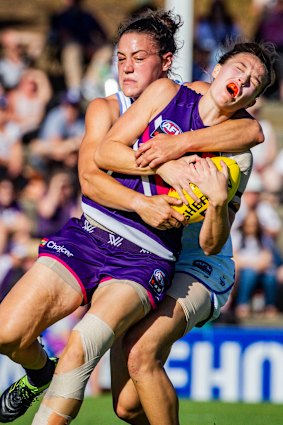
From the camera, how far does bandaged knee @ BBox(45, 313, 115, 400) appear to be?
4.41m

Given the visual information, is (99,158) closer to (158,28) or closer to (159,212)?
(159,212)

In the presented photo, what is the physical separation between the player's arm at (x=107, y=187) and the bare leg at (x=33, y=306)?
1.55 feet

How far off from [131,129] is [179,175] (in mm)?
355

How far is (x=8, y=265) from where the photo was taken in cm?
975

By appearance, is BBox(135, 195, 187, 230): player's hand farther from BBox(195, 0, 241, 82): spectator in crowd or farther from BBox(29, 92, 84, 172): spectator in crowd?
BBox(195, 0, 241, 82): spectator in crowd

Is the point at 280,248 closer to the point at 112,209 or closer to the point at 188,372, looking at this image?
the point at 188,372

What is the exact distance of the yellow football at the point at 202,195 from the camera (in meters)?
4.59

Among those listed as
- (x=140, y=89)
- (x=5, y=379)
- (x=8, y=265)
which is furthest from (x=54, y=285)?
(x=8, y=265)

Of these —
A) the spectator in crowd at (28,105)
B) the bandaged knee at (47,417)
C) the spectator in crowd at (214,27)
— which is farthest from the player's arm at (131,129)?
the spectator in crowd at (214,27)

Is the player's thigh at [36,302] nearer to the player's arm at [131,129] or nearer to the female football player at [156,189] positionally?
the female football player at [156,189]

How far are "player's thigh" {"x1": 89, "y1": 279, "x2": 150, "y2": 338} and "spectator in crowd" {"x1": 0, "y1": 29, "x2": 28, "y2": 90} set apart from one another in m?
7.72

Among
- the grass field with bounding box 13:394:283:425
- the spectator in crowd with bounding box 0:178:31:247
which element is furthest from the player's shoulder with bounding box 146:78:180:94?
the spectator in crowd with bounding box 0:178:31:247

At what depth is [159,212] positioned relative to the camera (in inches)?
179

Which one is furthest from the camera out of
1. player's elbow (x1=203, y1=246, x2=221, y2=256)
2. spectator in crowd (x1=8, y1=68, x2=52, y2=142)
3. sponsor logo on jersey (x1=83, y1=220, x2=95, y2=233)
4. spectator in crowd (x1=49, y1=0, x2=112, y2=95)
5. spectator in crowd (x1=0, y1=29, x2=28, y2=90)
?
spectator in crowd (x1=49, y1=0, x2=112, y2=95)
